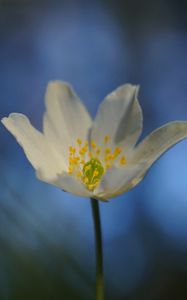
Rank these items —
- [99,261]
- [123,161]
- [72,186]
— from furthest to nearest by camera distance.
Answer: [123,161], [72,186], [99,261]

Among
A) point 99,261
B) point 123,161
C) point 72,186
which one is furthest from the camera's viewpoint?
point 123,161

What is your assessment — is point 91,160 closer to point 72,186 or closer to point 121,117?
point 121,117

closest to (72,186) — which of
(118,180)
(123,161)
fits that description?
(118,180)

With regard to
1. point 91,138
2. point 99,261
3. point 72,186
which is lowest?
point 99,261

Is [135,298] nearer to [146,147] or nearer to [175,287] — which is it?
[175,287]

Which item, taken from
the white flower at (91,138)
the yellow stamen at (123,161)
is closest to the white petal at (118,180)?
the white flower at (91,138)

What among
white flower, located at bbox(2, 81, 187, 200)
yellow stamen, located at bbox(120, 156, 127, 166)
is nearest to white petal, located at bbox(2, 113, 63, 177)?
white flower, located at bbox(2, 81, 187, 200)

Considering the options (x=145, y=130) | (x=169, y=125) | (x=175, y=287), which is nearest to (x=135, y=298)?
(x=175, y=287)
